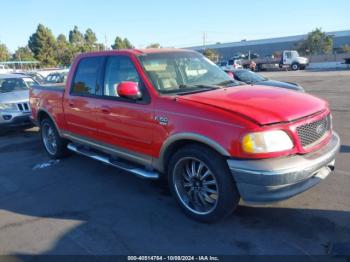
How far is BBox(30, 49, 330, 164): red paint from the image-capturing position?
10.9 ft

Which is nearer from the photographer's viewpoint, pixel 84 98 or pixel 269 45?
pixel 84 98

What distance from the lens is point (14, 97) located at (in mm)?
9023

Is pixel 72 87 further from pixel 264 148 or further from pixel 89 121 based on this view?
pixel 264 148

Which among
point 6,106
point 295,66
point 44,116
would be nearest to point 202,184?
point 44,116

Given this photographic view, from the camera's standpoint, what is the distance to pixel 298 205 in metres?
4.11

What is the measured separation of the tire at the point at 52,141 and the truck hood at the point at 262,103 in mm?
3451

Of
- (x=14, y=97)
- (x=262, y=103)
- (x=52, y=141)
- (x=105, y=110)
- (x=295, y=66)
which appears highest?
(x=262, y=103)

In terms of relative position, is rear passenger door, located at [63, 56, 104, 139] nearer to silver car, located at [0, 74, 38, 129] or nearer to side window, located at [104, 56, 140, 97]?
side window, located at [104, 56, 140, 97]

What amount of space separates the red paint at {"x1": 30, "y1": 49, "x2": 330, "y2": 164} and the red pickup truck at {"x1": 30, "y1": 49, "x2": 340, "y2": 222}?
10 millimetres

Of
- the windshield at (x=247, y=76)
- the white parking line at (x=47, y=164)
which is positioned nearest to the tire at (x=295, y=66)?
the windshield at (x=247, y=76)

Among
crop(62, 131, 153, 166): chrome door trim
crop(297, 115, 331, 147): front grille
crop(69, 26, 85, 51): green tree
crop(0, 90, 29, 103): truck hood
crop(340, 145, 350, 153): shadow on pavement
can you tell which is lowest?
crop(340, 145, 350, 153): shadow on pavement

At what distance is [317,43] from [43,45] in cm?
4711

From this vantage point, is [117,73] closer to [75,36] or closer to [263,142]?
[263,142]

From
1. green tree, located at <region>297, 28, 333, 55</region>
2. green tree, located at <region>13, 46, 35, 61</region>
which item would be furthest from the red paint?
green tree, located at <region>13, 46, 35, 61</region>
